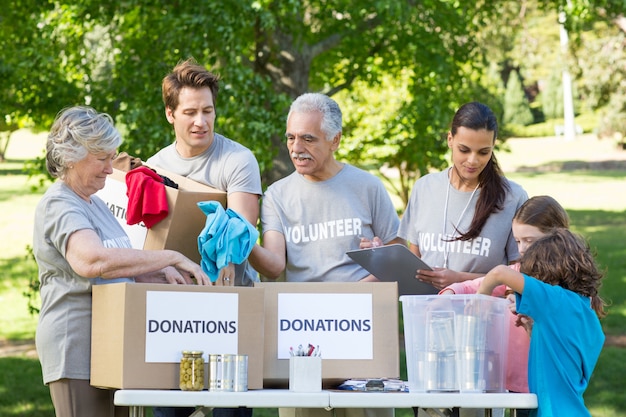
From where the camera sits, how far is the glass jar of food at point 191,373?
3156 millimetres

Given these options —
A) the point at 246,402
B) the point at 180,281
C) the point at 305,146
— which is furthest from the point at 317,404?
the point at 305,146

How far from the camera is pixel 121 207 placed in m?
3.78

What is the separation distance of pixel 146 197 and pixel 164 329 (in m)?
0.58

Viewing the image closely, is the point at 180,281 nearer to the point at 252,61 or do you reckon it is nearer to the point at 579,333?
the point at 579,333

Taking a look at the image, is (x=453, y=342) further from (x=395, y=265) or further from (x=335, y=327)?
(x=395, y=265)

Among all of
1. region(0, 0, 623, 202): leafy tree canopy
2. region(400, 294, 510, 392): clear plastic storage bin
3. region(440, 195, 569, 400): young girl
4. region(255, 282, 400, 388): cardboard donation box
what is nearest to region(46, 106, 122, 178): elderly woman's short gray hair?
region(255, 282, 400, 388): cardboard donation box

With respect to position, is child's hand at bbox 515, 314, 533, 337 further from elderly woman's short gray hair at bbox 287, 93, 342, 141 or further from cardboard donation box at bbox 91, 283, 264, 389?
elderly woman's short gray hair at bbox 287, 93, 342, 141

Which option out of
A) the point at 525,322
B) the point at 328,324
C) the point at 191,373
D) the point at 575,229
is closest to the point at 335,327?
the point at 328,324

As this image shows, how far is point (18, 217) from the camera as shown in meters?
20.1

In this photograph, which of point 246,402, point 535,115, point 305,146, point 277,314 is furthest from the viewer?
point 535,115

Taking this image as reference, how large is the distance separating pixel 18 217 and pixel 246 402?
58.9 feet

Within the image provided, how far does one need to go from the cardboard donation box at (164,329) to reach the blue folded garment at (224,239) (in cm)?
14

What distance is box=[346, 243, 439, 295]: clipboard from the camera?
12.0ft

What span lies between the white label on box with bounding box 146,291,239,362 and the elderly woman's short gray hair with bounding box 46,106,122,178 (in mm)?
531
